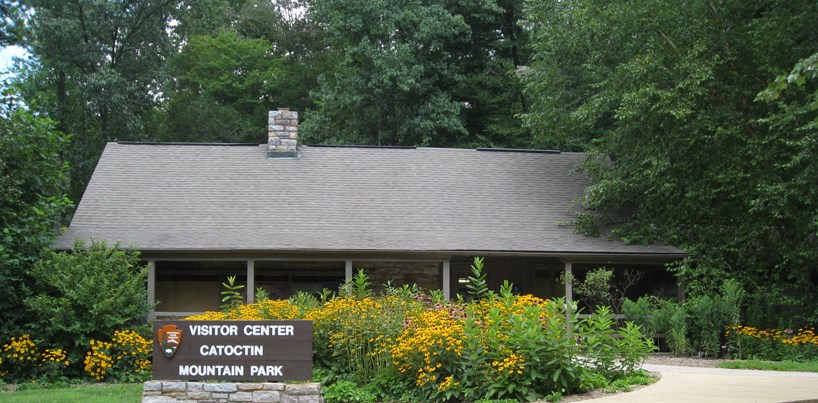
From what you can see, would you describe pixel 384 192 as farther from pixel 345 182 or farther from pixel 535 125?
pixel 535 125

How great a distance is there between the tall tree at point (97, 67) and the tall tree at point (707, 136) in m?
16.3

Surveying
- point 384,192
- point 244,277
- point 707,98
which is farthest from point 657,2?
point 244,277

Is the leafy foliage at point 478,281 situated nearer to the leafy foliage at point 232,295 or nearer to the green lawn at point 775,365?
the leafy foliage at point 232,295

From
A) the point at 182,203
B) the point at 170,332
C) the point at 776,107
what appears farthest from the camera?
the point at 182,203

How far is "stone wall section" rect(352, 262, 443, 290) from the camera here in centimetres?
1945

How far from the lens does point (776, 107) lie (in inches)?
676

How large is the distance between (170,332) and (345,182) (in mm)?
10014

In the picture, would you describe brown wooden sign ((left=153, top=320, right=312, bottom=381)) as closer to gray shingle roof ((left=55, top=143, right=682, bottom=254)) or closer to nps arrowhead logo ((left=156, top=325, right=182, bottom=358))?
nps arrowhead logo ((left=156, top=325, right=182, bottom=358))

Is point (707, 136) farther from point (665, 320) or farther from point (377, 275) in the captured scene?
point (377, 275)

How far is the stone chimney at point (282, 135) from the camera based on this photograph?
21.0 metres

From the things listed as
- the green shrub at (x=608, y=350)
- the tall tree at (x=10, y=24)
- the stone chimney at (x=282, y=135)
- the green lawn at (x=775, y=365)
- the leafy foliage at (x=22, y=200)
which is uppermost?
the tall tree at (x=10, y=24)

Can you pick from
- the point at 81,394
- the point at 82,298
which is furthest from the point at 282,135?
the point at 81,394

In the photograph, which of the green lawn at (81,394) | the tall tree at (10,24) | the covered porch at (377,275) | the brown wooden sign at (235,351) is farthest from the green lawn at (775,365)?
the tall tree at (10,24)

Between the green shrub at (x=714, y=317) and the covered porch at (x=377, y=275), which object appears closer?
the green shrub at (x=714, y=317)
